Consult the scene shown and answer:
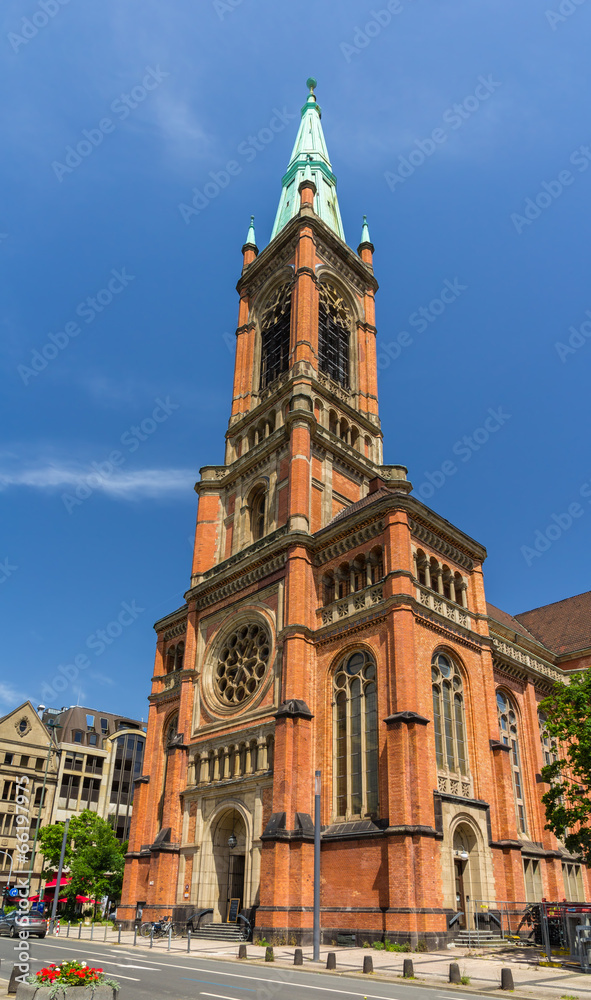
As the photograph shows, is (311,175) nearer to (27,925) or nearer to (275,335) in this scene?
(275,335)

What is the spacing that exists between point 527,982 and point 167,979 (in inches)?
355

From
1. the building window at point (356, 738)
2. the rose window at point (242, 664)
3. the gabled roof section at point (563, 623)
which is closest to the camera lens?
the building window at point (356, 738)

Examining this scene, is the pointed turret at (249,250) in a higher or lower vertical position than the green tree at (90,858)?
higher

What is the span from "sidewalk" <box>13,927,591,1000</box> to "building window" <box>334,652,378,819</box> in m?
5.27

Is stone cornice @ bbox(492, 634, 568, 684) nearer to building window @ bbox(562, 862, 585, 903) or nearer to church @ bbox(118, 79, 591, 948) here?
church @ bbox(118, 79, 591, 948)

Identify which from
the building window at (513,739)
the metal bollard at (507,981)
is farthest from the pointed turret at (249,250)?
the metal bollard at (507,981)

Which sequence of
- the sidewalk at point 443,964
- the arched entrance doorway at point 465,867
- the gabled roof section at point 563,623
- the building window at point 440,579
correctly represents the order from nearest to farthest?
the sidewalk at point 443,964
the arched entrance doorway at point 465,867
the building window at point 440,579
the gabled roof section at point 563,623

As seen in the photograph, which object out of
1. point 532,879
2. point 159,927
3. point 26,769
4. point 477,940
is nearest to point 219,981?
point 477,940

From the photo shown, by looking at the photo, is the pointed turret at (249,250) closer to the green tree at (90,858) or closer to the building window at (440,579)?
the building window at (440,579)

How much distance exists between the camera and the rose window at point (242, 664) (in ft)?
119

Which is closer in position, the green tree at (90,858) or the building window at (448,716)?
the building window at (448,716)

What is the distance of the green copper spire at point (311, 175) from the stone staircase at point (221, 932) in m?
49.0

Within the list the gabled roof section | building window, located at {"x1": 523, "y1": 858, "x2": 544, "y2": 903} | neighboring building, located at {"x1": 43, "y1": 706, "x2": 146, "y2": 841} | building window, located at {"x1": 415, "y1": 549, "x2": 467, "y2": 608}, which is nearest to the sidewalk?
→ building window, located at {"x1": 523, "y1": 858, "x2": 544, "y2": 903}

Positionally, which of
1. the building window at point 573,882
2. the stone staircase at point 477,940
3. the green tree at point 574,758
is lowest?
the stone staircase at point 477,940
